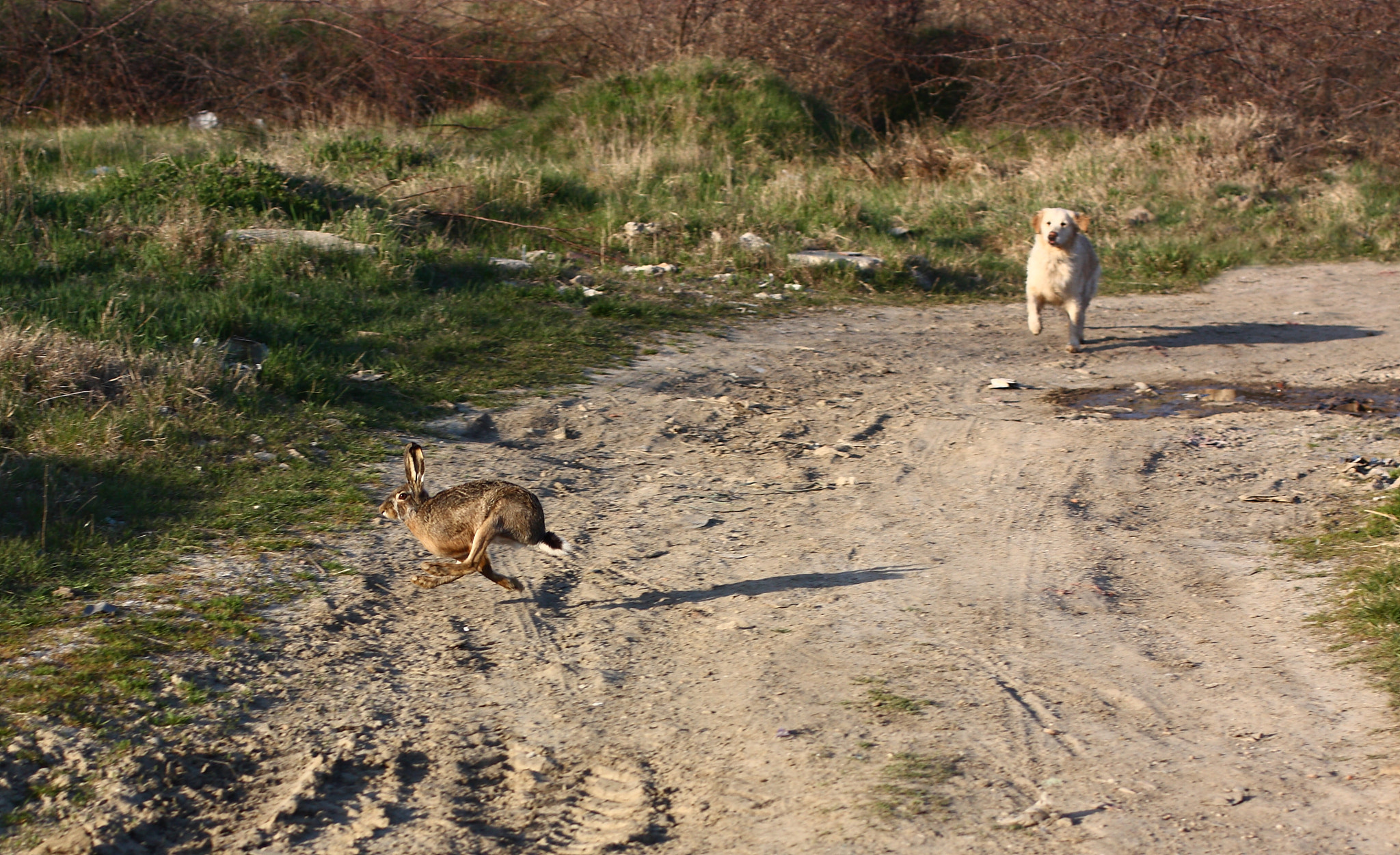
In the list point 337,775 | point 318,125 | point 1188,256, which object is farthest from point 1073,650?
point 318,125

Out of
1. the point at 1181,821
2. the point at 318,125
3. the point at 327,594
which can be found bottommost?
the point at 1181,821

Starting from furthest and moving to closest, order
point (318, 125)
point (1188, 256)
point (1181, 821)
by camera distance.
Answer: point (318, 125) → point (1188, 256) → point (1181, 821)

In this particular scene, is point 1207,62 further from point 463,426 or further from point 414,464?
point 414,464

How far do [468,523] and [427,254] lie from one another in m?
5.57

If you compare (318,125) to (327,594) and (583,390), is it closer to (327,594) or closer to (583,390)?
(583,390)

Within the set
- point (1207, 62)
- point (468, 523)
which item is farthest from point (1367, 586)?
point (1207, 62)

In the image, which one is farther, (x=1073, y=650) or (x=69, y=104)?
(x=69, y=104)

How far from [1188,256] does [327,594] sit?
9.89 meters

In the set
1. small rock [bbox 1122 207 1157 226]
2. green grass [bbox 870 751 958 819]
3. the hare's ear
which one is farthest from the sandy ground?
small rock [bbox 1122 207 1157 226]

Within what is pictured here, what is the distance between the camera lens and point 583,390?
277 inches

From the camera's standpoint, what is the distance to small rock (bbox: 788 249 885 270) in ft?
34.9

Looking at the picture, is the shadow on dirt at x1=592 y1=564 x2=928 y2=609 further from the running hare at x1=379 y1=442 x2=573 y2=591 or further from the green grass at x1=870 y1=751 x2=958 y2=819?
the green grass at x1=870 y1=751 x2=958 y2=819

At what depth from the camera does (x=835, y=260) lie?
10.7 metres

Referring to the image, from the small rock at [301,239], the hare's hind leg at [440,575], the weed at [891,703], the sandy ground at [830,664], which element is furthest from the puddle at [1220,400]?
the small rock at [301,239]
